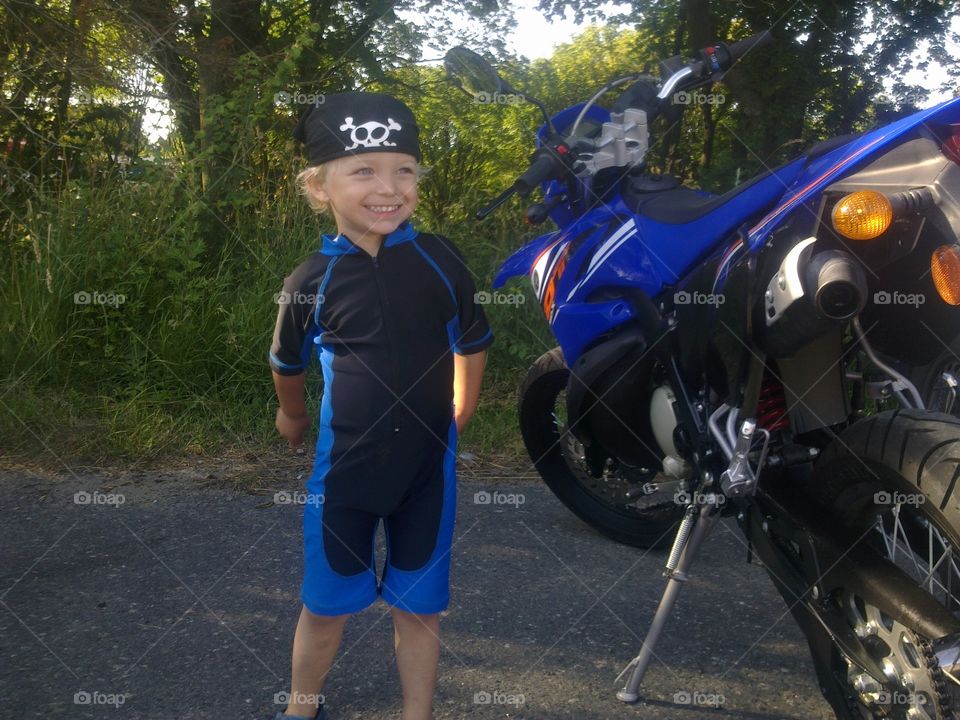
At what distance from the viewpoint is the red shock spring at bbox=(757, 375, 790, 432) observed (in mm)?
2463

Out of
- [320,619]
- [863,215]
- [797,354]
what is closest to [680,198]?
[797,354]

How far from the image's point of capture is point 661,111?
10.1 feet

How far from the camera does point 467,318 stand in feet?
7.63

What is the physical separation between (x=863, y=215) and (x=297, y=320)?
1.19 m

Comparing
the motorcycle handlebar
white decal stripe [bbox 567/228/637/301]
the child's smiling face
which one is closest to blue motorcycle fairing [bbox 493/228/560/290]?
white decal stripe [bbox 567/228/637/301]

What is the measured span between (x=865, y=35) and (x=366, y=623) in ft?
14.5

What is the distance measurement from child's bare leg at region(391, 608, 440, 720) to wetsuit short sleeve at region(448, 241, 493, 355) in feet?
1.99

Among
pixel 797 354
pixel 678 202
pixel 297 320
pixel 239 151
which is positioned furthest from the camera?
pixel 239 151

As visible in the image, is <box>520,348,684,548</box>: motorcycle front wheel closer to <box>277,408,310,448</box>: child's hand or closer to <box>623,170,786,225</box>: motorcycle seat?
<box>623,170,786,225</box>: motorcycle seat

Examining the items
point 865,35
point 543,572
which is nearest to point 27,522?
point 543,572

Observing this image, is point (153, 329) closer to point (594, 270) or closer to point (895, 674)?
point (594, 270)

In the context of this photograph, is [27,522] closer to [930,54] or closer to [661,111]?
[661,111]

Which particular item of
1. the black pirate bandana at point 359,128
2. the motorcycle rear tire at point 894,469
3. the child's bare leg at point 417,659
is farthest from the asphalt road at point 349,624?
the black pirate bandana at point 359,128

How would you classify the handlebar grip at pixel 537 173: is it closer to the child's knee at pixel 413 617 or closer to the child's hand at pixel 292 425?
the child's hand at pixel 292 425
